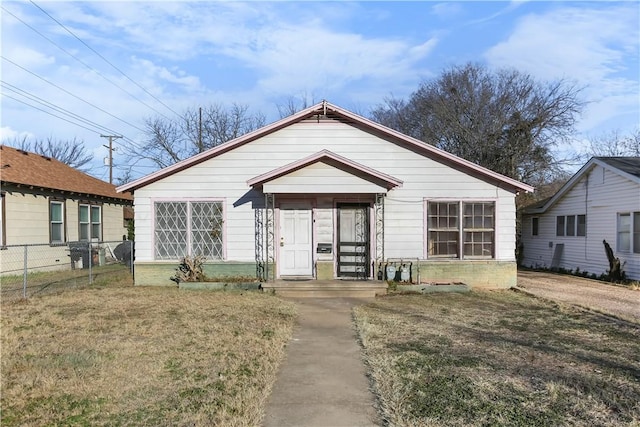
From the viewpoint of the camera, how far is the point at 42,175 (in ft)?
53.5

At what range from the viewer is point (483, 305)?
10.1 metres

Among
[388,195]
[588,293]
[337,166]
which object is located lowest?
[588,293]

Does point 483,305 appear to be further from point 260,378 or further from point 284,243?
point 260,378

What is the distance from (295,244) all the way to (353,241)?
63.7 inches

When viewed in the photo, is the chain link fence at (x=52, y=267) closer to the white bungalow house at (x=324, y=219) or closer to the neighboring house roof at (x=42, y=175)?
the neighboring house roof at (x=42, y=175)

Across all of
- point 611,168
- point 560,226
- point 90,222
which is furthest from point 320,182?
point 560,226

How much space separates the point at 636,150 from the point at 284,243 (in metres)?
30.4

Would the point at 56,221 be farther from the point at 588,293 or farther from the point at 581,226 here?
the point at 581,226

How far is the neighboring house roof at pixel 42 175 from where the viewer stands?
1457 cm

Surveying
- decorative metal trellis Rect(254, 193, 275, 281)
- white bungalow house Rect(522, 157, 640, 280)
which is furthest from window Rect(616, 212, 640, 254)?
decorative metal trellis Rect(254, 193, 275, 281)

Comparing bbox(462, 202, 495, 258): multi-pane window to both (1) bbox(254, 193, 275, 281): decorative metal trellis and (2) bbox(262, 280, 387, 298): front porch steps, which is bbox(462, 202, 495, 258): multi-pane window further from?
(1) bbox(254, 193, 275, 281): decorative metal trellis

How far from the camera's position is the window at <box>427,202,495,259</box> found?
12812 millimetres

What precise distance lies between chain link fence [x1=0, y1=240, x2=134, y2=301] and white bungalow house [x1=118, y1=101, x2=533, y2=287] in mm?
2467

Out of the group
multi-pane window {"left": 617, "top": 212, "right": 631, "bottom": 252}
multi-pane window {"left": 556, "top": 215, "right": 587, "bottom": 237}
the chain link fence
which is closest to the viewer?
the chain link fence
